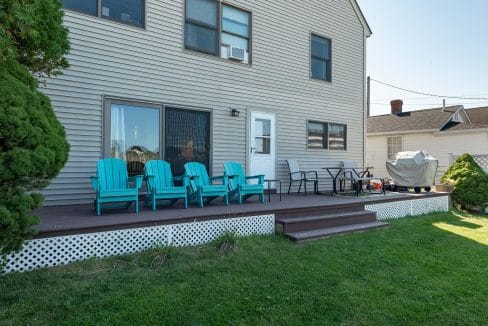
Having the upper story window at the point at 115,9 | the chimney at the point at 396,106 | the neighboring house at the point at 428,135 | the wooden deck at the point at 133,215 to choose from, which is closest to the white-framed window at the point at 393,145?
the neighboring house at the point at 428,135

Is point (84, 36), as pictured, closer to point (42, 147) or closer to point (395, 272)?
point (42, 147)

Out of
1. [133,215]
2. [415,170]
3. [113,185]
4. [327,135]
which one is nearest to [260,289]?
[133,215]

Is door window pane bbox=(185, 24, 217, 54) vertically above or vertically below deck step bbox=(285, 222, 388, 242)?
above

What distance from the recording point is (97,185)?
4.73m

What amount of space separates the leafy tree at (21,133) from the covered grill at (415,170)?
9.49 metres

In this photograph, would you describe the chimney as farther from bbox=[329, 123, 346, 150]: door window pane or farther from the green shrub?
bbox=[329, 123, 346, 150]: door window pane

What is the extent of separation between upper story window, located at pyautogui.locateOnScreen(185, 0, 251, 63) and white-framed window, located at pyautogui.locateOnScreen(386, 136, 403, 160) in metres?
12.8

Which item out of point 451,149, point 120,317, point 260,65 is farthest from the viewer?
point 451,149

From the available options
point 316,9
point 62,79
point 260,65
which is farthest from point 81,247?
point 316,9

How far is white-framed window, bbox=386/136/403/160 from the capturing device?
17.8 meters

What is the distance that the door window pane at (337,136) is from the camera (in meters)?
9.61

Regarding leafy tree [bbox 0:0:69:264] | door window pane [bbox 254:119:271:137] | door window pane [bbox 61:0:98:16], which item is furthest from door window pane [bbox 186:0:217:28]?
→ leafy tree [bbox 0:0:69:264]

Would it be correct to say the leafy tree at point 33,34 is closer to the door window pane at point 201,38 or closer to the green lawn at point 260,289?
the green lawn at point 260,289

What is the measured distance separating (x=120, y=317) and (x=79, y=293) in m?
0.59
